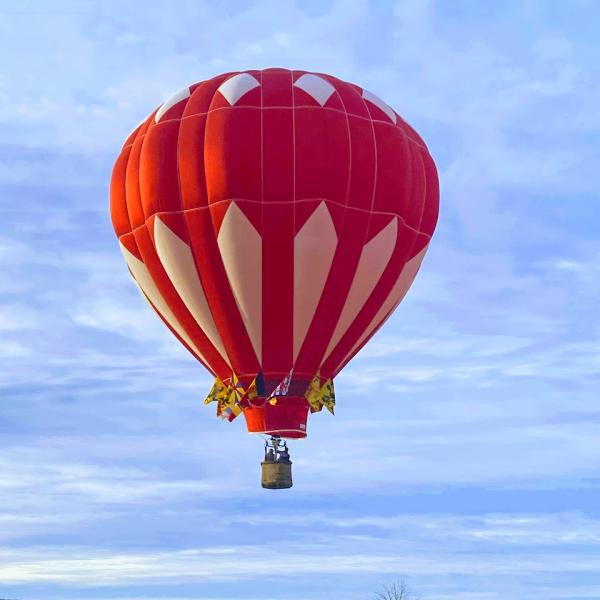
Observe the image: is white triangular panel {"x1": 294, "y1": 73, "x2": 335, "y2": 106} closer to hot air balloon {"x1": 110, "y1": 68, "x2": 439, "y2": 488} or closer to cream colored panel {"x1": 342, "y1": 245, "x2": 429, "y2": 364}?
hot air balloon {"x1": 110, "y1": 68, "x2": 439, "y2": 488}

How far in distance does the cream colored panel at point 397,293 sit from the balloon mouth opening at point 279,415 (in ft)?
6.97

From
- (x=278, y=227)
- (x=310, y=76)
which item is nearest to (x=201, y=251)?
(x=278, y=227)

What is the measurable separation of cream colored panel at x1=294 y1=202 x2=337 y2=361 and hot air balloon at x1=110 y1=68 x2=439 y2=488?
0.11 ft

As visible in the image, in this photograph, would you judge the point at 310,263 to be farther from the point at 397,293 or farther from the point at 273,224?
the point at 397,293

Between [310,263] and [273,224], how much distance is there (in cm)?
135

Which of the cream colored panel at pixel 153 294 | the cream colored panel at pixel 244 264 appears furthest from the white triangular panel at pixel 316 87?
the cream colored panel at pixel 153 294

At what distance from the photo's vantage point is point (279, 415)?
43.3 metres

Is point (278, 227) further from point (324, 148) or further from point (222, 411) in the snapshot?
point (222, 411)

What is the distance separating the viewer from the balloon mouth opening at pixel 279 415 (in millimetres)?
43250

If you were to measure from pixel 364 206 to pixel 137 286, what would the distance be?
7.10 m

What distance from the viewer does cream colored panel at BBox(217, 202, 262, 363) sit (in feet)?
139

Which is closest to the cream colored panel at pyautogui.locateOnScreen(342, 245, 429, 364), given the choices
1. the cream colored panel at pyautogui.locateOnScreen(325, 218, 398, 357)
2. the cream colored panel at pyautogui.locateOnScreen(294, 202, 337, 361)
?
the cream colored panel at pyautogui.locateOnScreen(325, 218, 398, 357)

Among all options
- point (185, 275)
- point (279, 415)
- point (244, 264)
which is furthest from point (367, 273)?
point (185, 275)

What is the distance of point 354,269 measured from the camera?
43406 millimetres
